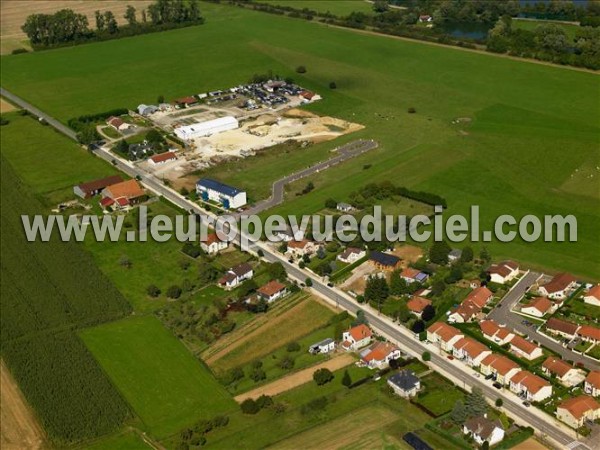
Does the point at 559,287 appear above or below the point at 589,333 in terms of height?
above

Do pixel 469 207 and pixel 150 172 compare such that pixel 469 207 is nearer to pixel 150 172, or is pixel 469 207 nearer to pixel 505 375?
pixel 505 375

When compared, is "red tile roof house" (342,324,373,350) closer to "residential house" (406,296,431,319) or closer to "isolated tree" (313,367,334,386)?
"isolated tree" (313,367,334,386)

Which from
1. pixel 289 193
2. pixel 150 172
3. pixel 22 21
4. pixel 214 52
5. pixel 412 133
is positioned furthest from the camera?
pixel 22 21

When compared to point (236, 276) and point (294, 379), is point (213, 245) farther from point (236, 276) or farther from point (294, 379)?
point (294, 379)

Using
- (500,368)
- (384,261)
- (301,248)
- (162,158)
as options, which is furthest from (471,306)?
(162,158)

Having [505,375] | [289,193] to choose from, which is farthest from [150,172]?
[505,375]

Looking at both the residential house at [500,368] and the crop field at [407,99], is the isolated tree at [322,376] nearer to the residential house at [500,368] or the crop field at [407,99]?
the residential house at [500,368]

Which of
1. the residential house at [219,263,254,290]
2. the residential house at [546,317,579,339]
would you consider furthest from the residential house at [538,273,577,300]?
the residential house at [219,263,254,290]
